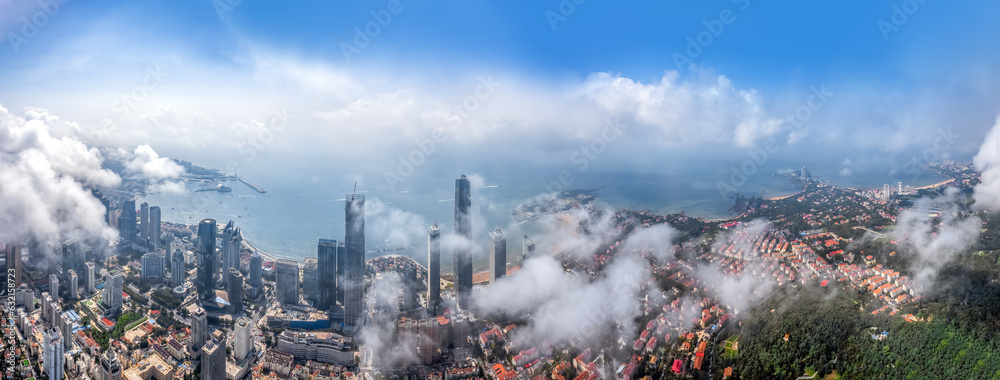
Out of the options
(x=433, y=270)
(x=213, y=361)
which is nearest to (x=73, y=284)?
(x=213, y=361)

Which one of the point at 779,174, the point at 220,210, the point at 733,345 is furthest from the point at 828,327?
the point at 220,210

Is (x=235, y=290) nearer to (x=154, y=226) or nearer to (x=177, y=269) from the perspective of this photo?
(x=177, y=269)

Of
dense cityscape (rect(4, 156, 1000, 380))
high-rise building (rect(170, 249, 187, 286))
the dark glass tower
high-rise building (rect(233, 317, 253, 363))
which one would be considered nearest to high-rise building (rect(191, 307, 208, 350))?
dense cityscape (rect(4, 156, 1000, 380))

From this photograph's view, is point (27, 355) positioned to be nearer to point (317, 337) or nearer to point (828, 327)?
point (317, 337)

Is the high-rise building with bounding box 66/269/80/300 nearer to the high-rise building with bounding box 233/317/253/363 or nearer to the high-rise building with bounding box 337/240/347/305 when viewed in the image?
the high-rise building with bounding box 233/317/253/363

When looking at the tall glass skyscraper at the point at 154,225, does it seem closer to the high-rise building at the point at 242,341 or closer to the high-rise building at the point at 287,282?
the high-rise building at the point at 287,282

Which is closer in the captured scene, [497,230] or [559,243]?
[497,230]

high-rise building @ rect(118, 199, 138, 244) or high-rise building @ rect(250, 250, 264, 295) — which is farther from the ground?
high-rise building @ rect(118, 199, 138, 244)
